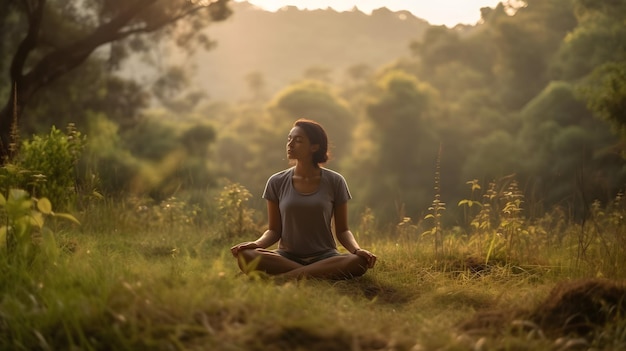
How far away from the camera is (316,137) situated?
526cm

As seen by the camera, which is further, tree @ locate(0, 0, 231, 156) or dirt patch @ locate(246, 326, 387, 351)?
tree @ locate(0, 0, 231, 156)

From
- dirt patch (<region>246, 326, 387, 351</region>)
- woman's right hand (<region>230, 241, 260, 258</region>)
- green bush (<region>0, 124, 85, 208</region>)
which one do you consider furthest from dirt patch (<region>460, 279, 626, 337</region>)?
green bush (<region>0, 124, 85, 208</region>)

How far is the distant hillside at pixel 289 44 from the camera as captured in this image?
106188mm

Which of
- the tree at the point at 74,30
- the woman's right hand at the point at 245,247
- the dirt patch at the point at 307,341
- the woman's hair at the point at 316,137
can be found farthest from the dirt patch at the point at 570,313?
the tree at the point at 74,30

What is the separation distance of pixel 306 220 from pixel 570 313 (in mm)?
2190

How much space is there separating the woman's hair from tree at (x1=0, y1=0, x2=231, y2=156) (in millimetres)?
7326

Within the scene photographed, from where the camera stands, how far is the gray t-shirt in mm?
5211

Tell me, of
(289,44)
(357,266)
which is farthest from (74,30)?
(289,44)

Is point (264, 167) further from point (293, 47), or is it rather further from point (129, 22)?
point (293, 47)

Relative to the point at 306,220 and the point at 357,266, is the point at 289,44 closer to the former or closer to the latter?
the point at 306,220

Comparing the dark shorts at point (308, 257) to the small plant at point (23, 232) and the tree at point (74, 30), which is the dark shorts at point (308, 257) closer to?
the small plant at point (23, 232)

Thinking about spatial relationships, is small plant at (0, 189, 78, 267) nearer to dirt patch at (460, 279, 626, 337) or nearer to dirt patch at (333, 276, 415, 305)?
dirt patch at (333, 276, 415, 305)

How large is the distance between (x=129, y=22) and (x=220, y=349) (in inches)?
487

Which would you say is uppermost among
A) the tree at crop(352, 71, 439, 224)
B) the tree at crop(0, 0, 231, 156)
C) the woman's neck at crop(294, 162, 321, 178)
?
the tree at crop(0, 0, 231, 156)
